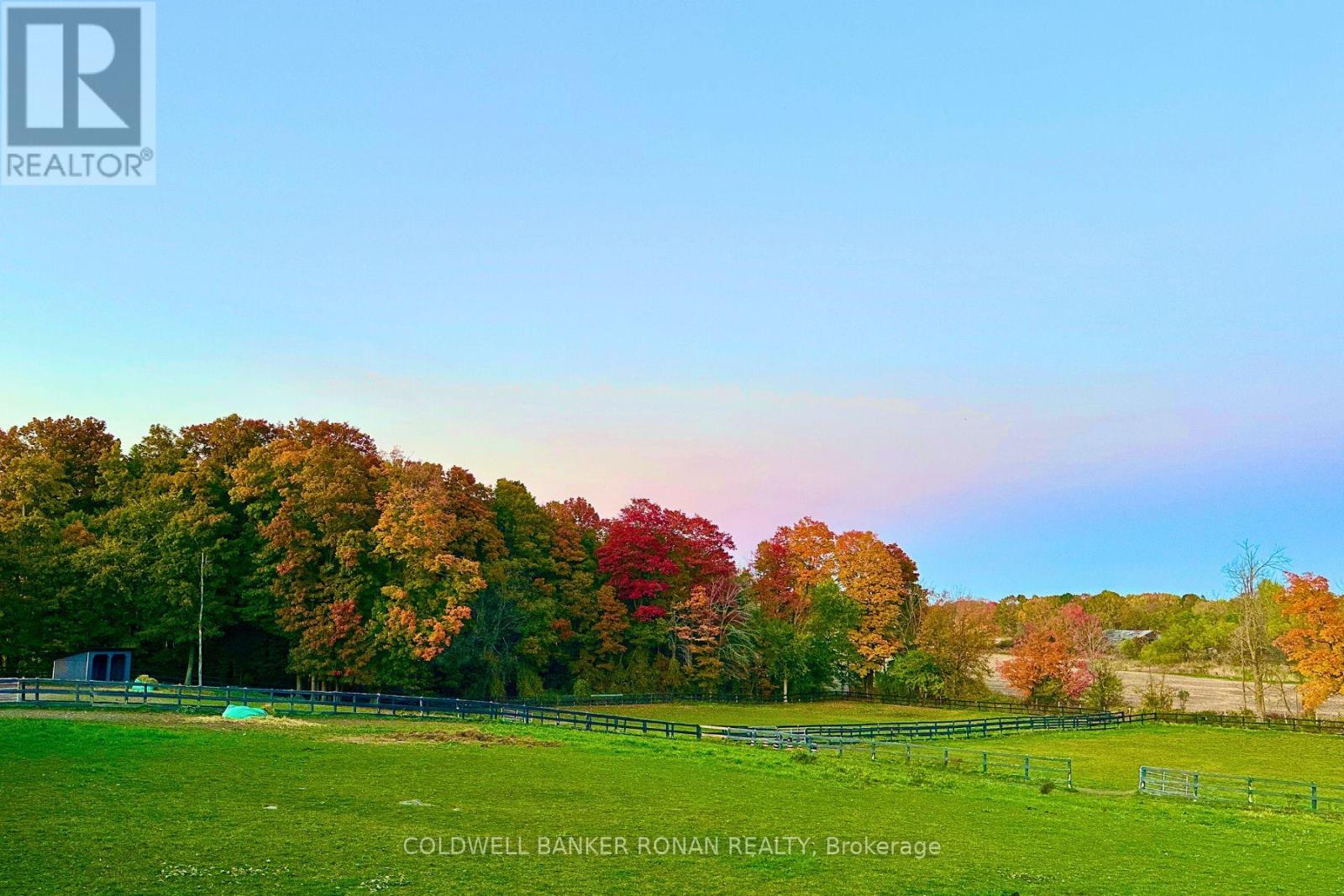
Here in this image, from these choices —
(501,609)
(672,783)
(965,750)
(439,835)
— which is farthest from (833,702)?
(439,835)

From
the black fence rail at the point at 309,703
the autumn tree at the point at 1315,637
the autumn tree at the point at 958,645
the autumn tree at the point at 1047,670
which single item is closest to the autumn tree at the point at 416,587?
the black fence rail at the point at 309,703

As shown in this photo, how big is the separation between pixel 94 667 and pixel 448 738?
24.1 m

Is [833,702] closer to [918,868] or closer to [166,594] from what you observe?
[166,594]

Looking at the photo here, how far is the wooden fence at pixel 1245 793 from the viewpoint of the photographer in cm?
2670

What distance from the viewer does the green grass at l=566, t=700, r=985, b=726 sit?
56688mm

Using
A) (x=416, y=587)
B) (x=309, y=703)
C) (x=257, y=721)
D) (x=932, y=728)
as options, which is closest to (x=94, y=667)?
(x=309, y=703)

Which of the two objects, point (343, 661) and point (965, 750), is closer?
point (965, 750)

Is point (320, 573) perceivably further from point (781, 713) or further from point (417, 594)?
point (781, 713)

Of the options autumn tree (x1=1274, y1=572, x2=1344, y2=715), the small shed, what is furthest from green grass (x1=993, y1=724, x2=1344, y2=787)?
the small shed

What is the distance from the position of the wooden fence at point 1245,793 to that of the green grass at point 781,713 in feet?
89.8

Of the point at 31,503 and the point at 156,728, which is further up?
the point at 31,503

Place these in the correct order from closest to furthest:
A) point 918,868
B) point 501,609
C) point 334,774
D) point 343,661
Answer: point 918,868 < point 334,774 < point 343,661 < point 501,609

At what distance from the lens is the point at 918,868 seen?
1540cm

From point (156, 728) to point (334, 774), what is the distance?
35.7 ft
